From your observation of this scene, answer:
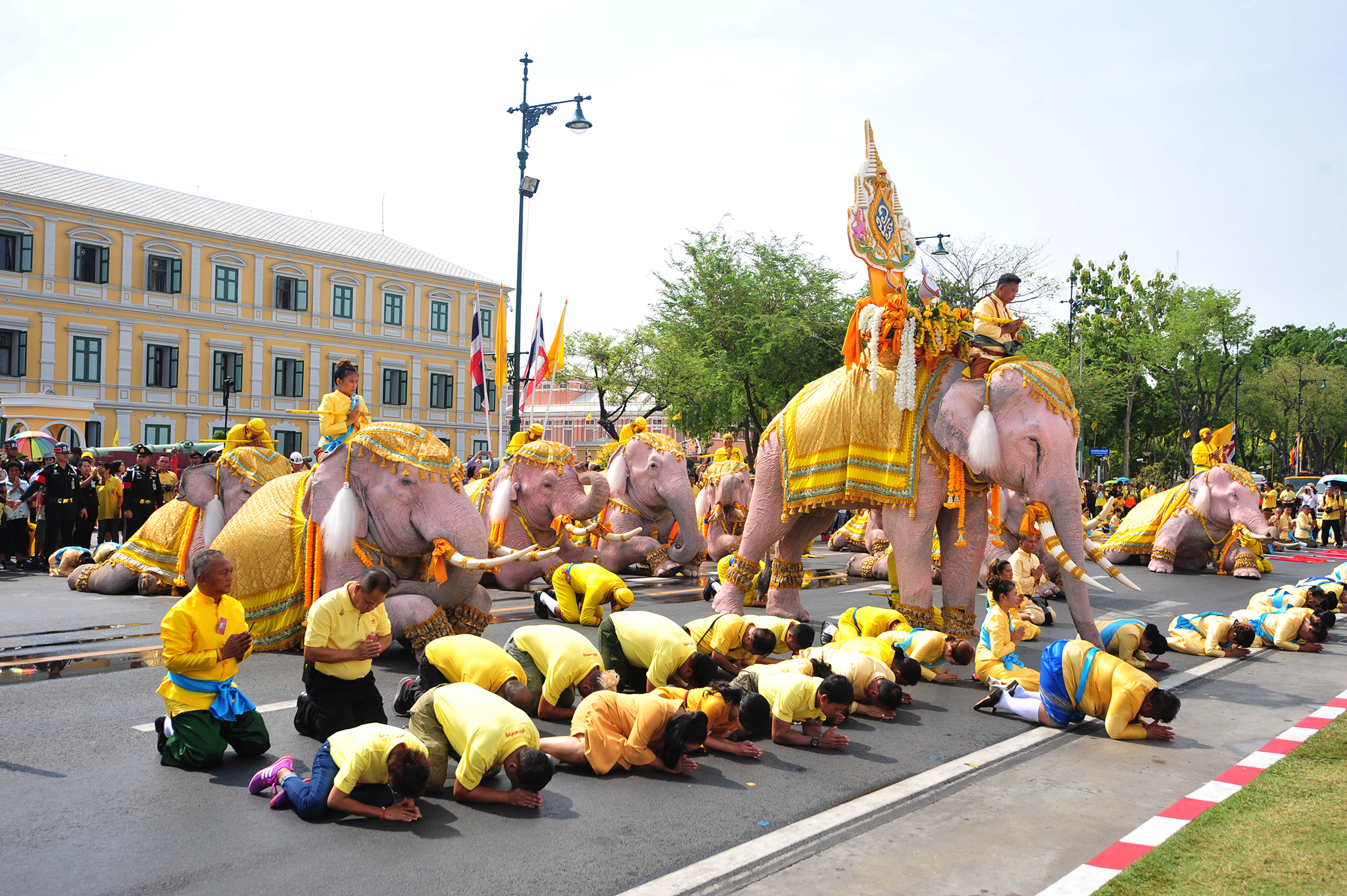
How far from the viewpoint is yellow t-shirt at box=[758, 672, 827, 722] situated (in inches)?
229

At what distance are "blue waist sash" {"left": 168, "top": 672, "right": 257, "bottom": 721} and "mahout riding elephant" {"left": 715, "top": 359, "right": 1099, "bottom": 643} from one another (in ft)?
16.1

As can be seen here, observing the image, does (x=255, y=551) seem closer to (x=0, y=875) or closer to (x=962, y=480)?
(x=0, y=875)

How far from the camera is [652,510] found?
14.0m

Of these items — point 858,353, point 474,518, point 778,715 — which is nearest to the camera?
point 778,715

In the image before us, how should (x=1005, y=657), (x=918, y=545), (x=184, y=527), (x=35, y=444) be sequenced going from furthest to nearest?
(x=35, y=444), (x=184, y=527), (x=918, y=545), (x=1005, y=657)

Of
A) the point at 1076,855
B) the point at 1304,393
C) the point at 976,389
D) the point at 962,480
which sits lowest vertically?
the point at 1076,855

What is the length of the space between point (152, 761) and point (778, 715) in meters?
3.35

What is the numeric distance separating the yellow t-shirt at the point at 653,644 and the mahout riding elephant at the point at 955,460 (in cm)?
Result: 227

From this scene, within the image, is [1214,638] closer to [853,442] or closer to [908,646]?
[908,646]

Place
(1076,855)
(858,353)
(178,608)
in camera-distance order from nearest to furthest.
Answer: (1076,855), (178,608), (858,353)

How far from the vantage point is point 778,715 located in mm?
5809

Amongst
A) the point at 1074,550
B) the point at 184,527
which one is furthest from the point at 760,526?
the point at 184,527

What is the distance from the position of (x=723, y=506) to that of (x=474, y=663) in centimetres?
940

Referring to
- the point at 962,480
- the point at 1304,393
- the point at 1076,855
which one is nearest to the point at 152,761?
the point at 1076,855
